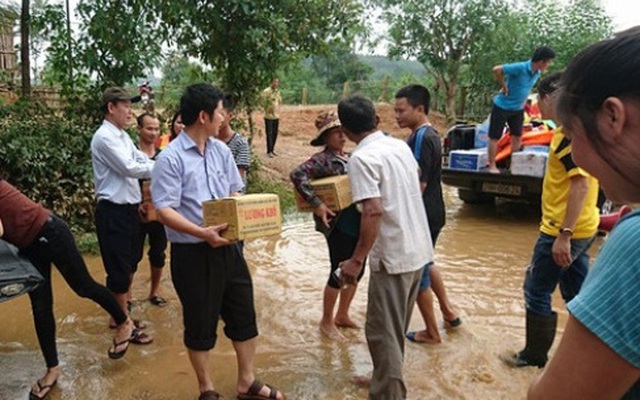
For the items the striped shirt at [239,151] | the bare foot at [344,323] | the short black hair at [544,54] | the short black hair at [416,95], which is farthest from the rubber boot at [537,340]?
the short black hair at [544,54]

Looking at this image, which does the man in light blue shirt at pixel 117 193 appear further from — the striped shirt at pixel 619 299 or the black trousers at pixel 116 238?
the striped shirt at pixel 619 299

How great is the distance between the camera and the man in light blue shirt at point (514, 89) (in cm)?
617

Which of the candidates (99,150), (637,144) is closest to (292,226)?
(99,150)

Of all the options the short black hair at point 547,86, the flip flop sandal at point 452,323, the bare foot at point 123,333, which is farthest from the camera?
the flip flop sandal at point 452,323

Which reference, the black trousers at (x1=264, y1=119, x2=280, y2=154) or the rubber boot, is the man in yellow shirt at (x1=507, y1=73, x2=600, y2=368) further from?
the black trousers at (x1=264, y1=119, x2=280, y2=154)

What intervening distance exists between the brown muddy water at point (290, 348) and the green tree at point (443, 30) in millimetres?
14722

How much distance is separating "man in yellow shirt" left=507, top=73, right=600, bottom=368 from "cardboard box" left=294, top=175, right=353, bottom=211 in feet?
4.03

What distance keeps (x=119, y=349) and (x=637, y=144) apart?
3504 mm

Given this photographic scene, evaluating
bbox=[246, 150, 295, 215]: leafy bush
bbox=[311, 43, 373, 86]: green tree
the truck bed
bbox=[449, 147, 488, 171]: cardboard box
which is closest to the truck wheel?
the truck bed

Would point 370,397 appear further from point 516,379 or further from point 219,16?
point 219,16

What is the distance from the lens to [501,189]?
6949 millimetres

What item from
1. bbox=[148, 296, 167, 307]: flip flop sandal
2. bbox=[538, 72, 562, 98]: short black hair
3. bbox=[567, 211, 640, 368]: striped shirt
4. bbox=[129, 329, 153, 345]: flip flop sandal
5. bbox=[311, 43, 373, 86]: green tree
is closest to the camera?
bbox=[567, 211, 640, 368]: striped shirt

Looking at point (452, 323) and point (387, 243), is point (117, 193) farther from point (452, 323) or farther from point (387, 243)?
point (452, 323)

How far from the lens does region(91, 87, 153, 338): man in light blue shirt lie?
3762 millimetres
